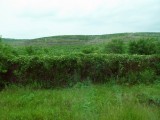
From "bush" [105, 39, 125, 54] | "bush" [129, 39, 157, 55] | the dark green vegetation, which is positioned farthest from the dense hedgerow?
"bush" [105, 39, 125, 54]

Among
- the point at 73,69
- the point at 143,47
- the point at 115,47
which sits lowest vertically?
the point at 73,69

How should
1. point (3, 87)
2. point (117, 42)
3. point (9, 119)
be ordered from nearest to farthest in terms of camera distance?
point (9, 119), point (3, 87), point (117, 42)

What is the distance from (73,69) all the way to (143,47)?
867cm

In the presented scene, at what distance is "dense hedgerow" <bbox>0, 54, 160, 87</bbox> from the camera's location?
15453mm

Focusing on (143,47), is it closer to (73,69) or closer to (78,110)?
(73,69)

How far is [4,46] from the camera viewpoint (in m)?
16.0

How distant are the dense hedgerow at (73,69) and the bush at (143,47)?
6233 mm

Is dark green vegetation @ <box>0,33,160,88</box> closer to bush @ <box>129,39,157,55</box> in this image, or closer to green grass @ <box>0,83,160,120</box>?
green grass @ <box>0,83,160,120</box>

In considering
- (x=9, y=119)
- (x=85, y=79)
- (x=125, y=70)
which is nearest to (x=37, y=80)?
(x=85, y=79)

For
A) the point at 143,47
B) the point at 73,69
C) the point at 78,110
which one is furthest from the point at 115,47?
the point at 78,110

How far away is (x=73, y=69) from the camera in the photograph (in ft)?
52.1

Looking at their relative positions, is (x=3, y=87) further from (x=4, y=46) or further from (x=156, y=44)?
(x=156, y=44)

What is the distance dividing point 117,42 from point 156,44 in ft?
17.4

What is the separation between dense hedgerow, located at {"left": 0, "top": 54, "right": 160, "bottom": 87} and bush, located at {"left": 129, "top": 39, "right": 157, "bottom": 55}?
20.4 ft
